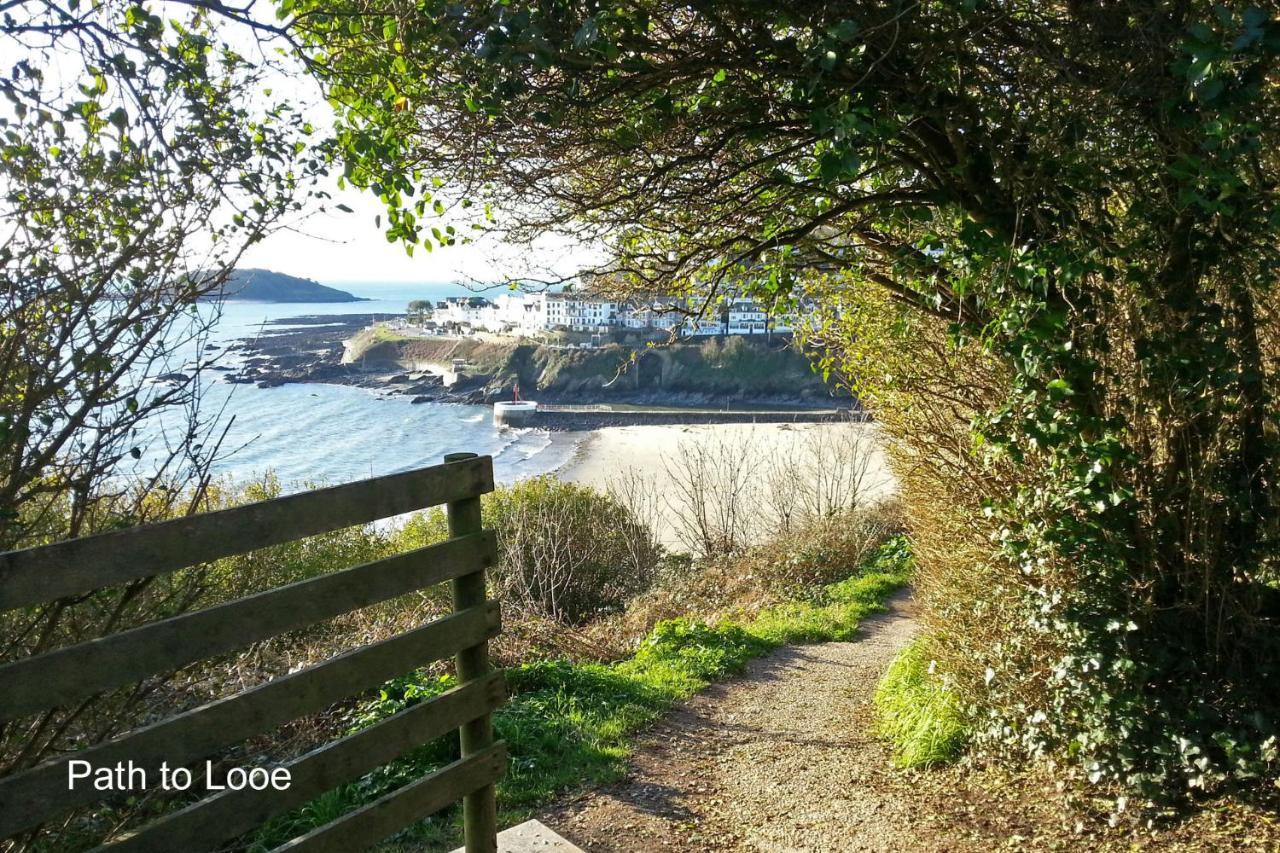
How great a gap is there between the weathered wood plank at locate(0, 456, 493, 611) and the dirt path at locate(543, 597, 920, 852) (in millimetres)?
2257

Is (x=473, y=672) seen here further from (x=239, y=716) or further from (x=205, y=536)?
(x=205, y=536)

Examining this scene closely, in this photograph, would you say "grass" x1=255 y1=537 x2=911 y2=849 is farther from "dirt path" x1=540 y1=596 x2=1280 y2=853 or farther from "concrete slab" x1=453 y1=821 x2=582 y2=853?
"concrete slab" x1=453 y1=821 x2=582 y2=853

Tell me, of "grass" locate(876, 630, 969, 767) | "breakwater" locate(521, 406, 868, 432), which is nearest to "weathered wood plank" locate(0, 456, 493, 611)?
"grass" locate(876, 630, 969, 767)

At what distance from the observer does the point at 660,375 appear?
223ft

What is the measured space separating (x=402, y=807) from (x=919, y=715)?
342 cm

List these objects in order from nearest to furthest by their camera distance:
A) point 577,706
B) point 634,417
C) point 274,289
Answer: point 577,706, point 634,417, point 274,289

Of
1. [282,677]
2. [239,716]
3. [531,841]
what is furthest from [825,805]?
[239,716]

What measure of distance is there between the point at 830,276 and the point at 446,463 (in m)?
4.36

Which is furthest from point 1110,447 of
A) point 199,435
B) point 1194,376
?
point 199,435

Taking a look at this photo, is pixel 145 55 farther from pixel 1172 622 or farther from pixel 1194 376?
pixel 1172 622

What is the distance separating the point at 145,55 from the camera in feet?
9.08

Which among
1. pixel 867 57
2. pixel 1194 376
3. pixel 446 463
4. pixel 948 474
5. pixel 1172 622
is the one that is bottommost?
pixel 1172 622

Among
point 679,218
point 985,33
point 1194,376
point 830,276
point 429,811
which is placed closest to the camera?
point 429,811

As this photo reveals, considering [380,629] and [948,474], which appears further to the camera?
[380,629]
